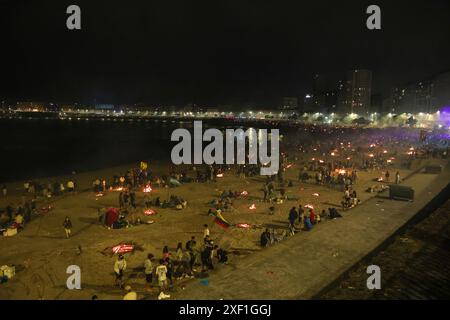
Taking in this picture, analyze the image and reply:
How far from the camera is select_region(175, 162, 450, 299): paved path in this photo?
9469 mm

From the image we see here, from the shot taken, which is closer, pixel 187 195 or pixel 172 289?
pixel 172 289

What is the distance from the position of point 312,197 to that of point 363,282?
1395cm

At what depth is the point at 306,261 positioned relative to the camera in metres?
11.3

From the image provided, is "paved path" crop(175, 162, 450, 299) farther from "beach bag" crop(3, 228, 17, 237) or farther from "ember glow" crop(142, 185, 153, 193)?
"ember glow" crop(142, 185, 153, 193)

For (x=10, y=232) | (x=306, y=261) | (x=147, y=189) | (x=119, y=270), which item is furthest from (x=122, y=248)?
(x=147, y=189)

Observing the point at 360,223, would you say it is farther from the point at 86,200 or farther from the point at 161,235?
the point at 86,200

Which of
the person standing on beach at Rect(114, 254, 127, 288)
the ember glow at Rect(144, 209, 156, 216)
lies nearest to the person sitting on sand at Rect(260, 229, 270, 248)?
the person standing on beach at Rect(114, 254, 127, 288)

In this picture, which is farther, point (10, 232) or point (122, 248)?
point (10, 232)

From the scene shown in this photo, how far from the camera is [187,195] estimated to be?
24.8 metres

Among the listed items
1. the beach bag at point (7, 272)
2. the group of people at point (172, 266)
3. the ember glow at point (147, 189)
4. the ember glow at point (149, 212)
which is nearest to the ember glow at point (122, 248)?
the group of people at point (172, 266)

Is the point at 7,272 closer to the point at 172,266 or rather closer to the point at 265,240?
the point at 172,266

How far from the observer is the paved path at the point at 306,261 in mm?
9469
